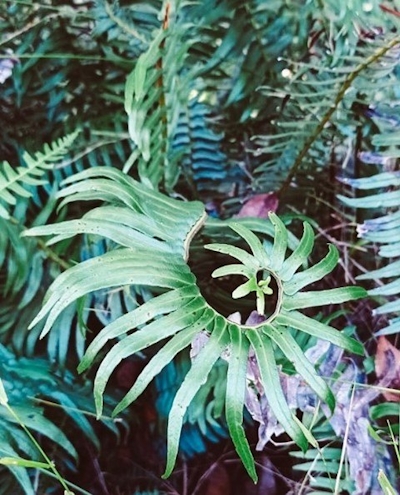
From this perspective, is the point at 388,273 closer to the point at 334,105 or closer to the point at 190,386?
the point at 334,105

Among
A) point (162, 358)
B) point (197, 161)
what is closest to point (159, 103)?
point (197, 161)

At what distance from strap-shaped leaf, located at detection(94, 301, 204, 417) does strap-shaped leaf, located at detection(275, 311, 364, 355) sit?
0.07m

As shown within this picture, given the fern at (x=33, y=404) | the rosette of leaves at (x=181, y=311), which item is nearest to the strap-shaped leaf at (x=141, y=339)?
Answer: the rosette of leaves at (x=181, y=311)

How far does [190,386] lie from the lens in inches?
19.8

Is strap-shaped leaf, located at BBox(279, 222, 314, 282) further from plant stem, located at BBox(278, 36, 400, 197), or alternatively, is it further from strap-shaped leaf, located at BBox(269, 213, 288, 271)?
plant stem, located at BBox(278, 36, 400, 197)

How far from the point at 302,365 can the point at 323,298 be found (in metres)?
0.07

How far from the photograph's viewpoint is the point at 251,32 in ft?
2.96

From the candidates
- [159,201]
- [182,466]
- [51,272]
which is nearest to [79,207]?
[51,272]

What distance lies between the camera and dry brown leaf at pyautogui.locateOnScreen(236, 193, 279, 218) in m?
0.84

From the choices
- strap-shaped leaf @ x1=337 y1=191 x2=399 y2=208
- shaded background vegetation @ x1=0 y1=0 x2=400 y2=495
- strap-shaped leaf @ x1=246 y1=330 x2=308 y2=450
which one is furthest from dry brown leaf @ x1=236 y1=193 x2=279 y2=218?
strap-shaped leaf @ x1=246 y1=330 x2=308 y2=450

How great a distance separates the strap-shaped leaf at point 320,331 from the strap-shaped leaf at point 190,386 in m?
0.06

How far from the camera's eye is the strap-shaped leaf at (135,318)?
1.72 ft

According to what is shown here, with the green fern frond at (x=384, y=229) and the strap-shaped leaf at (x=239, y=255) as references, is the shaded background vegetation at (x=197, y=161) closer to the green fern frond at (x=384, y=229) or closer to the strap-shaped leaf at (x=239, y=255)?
the green fern frond at (x=384, y=229)

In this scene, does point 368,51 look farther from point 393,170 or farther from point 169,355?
point 169,355
